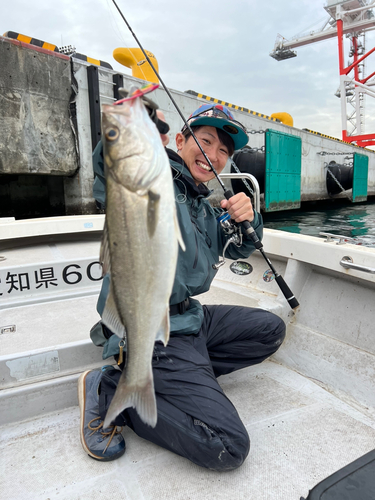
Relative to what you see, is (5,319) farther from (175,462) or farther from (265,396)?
(265,396)

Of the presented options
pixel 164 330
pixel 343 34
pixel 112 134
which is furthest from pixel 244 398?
pixel 343 34

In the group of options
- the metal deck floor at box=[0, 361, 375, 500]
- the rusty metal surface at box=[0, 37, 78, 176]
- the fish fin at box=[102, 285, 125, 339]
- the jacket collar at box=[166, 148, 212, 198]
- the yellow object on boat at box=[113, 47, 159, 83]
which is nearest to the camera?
the fish fin at box=[102, 285, 125, 339]

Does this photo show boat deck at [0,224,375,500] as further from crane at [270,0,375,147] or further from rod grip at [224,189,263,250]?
crane at [270,0,375,147]

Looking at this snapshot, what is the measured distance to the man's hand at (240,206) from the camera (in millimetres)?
1875

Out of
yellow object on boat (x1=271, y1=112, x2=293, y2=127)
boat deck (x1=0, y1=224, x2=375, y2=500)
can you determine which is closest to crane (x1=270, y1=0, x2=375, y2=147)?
yellow object on boat (x1=271, y1=112, x2=293, y2=127)

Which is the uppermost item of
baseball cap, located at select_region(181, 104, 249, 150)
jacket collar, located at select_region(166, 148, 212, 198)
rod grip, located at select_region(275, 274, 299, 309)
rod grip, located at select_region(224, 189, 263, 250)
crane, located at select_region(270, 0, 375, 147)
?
crane, located at select_region(270, 0, 375, 147)

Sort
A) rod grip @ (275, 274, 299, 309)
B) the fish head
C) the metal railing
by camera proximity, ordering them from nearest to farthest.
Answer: the fish head < the metal railing < rod grip @ (275, 274, 299, 309)

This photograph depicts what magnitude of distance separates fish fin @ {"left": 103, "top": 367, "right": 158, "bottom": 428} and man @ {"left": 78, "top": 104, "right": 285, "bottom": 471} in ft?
1.77

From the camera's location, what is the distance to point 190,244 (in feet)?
6.33

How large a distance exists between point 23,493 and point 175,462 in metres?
0.78

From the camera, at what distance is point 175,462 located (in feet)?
6.06

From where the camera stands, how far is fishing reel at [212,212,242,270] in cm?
223

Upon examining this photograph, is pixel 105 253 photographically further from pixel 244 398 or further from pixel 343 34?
pixel 343 34

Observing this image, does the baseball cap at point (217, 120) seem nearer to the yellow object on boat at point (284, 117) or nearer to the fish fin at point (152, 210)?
the fish fin at point (152, 210)
